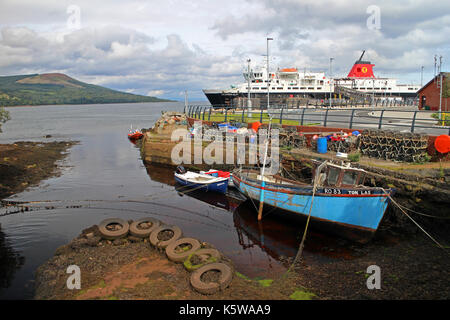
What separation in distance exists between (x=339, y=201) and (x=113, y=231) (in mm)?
9512

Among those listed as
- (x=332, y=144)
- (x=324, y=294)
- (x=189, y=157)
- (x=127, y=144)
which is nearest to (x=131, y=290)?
(x=324, y=294)

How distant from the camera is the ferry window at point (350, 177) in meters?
11.9

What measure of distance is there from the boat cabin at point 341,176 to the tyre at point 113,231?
881cm

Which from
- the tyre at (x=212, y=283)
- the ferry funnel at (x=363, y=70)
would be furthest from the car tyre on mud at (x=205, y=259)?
the ferry funnel at (x=363, y=70)

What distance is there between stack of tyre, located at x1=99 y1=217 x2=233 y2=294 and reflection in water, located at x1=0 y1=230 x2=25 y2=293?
3.05m

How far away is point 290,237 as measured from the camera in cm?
1261

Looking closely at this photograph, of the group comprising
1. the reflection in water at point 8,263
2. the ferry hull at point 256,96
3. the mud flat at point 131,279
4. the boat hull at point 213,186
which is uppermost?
the ferry hull at point 256,96

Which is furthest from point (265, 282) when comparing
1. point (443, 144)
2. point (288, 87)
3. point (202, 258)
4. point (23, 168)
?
point (288, 87)

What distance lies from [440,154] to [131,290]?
16.2m

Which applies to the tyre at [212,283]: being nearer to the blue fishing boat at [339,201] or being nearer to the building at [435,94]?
the blue fishing boat at [339,201]

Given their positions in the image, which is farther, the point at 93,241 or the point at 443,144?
the point at 443,144

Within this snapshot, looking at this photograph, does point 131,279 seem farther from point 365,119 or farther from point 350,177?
point 365,119

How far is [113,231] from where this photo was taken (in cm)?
1153

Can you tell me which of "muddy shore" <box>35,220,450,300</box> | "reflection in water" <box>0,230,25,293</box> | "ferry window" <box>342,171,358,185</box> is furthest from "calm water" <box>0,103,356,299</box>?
"ferry window" <box>342,171,358,185</box>
